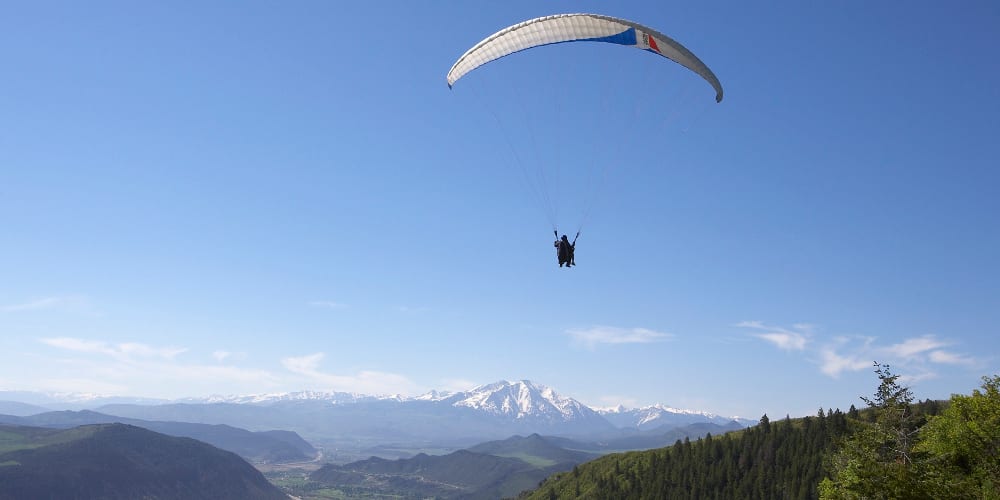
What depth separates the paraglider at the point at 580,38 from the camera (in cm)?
3691

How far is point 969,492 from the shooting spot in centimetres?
3594

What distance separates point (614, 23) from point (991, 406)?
41.6 meters

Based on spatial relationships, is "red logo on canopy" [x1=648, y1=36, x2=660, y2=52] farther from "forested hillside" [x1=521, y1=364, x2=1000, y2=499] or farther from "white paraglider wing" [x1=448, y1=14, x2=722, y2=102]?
"forested hillside" [x1=521, y1=364, x2=1000, y2=499]

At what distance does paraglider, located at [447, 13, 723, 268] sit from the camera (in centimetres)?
3691

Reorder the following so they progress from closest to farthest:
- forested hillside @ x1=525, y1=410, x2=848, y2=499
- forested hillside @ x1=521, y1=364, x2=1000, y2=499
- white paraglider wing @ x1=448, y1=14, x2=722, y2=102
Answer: forested hillside @ x1=521, y1=364, x2=1000, y2=499, white paraglider wing @ x1=448, y1=14, x2=722, y2=102, forested hillside @ x1=525, y1=410, x2=848, y2=499

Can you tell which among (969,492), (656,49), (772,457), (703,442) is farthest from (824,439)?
(656,49)

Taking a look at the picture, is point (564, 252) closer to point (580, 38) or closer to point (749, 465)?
point (580, 38)

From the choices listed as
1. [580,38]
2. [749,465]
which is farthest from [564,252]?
[749,465]

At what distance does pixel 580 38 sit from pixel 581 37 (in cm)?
9

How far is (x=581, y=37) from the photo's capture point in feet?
124

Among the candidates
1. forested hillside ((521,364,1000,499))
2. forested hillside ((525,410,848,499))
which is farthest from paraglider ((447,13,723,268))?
forested hillside ((525,410,848,499))

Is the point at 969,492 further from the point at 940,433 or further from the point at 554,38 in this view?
the point at 554,38

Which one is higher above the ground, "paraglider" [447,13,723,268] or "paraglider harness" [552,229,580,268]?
"paraglider" [447,13,723,268]

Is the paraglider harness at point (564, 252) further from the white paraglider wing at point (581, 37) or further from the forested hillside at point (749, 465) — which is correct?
the forested hillside at point (749, 465)
